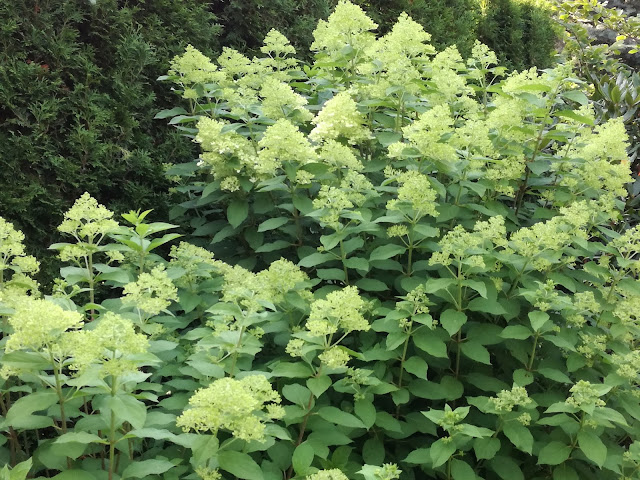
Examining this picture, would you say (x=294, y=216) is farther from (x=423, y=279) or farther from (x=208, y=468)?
(x=208, y=468)

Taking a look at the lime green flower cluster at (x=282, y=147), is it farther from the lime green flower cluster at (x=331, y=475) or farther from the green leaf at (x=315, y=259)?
the lime green flower cluster at (x=331, y=475)

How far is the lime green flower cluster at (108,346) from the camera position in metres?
1.87

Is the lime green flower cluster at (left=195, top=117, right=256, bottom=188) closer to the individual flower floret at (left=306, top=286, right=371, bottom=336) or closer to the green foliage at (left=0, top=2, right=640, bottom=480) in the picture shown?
the green foliage at (left=0, top=2, right=640, bottom=480)

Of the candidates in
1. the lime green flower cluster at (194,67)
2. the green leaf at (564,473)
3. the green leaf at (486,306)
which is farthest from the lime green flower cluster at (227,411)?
the lime green flower cluster at (194,67)

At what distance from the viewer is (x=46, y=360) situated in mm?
1974

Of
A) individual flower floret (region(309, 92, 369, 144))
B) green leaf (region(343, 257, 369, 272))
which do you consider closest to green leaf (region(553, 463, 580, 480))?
green leaf (region(343, 257, 369, 272))

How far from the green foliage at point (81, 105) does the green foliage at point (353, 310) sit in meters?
0.46

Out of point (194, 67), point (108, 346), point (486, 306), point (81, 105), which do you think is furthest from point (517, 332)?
point (81, 105)

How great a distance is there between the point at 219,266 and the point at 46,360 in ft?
3.81

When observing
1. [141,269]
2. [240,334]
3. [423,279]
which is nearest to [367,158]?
[423,279]

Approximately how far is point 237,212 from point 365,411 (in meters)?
1.48

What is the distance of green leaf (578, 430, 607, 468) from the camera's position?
244 centimetres

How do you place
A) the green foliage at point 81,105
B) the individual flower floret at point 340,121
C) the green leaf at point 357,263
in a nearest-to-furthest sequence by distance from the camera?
the green leaf at point 357,263
the individual flower floret at point 340,121
the green foliage at point 81,105

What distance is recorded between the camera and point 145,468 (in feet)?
6.73
